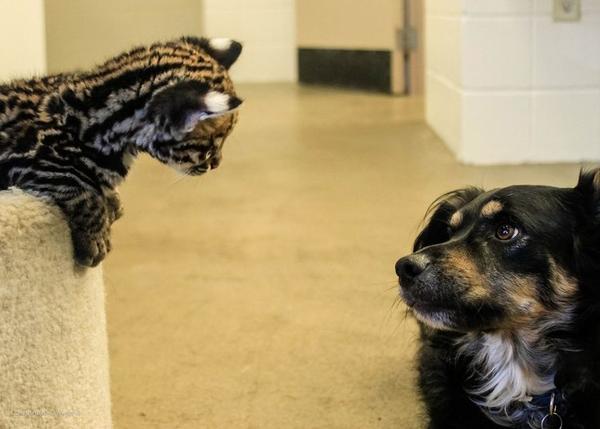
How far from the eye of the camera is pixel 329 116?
15.5 ft

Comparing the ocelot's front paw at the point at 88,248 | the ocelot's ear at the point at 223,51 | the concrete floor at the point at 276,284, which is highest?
the ocelot's ear at the point at 223,51

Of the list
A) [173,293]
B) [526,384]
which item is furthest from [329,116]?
[526,384]

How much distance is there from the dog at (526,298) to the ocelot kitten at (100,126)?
15.8 inches

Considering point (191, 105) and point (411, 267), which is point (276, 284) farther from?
point (191, 105)

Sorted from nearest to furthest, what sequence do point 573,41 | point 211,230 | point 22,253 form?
point 22,253, point 211,230, point 573,41

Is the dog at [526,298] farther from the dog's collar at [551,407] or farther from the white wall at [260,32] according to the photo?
the white wall at [260,32]

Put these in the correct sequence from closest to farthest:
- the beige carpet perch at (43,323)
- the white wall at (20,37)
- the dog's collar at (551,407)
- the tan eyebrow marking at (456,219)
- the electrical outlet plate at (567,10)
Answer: the beige carpet perch at (43,323)
the dog's collar at (551,407)
the tan eyebrow marking at (456,219)
the white wall at (20,37)
the electrical outlet plate at (567,10)

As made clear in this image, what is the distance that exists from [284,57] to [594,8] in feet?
12.3

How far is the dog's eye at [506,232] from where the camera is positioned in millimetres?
1306

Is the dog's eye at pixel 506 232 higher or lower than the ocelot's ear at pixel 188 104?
lower

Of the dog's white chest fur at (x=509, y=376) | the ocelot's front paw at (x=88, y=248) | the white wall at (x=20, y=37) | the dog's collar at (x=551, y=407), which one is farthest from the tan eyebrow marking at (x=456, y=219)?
the white wall at (x=20, y=37)

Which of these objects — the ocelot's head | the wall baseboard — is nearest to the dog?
the ocelot's head

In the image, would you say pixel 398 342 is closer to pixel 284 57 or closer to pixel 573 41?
pixel 573 41

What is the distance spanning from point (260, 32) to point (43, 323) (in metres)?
5.80
